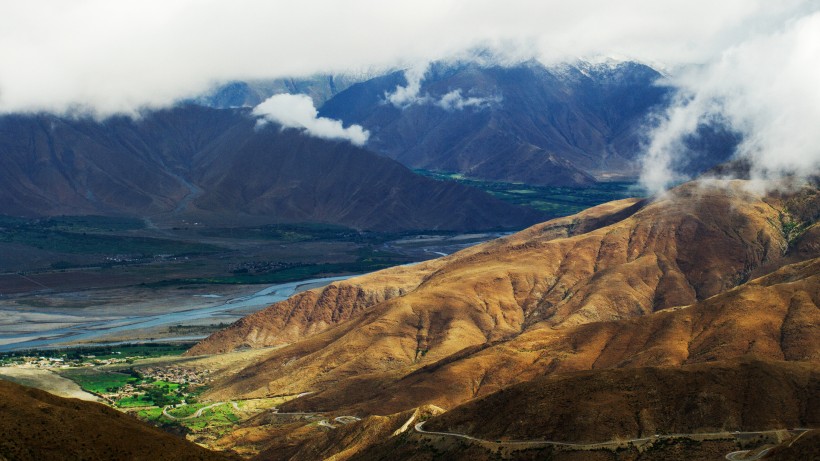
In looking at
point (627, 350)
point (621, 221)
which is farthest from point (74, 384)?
point (621, 221)

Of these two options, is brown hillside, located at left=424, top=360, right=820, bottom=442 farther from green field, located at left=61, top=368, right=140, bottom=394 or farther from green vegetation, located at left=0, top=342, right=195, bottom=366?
green vegetation, located at left=0, top=342, right=195, bottom=366

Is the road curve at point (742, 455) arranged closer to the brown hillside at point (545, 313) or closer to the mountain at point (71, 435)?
the brown hillside at point (545, 313)

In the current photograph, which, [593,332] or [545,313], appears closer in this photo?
[593,332]

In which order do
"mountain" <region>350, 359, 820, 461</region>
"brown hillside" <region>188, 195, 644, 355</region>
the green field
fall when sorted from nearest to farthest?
1. "mountain" <region>350, 359, 820, 461</region>
2. the green field
3. "brown hillside" <region>188, 195, 644, 355</region>

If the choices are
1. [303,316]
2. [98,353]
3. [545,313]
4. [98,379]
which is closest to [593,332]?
[545,313]

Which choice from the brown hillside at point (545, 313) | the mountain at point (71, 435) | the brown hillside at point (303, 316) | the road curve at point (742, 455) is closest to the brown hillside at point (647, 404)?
the road curve at point (742, 455)

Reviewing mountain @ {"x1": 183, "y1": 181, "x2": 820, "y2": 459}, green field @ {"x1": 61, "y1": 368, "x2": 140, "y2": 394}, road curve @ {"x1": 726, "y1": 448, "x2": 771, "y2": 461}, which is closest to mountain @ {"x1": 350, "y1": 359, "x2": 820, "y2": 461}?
mountain @ {"x1": 183, "y1": 181, "x2": 820, "y2": 459}

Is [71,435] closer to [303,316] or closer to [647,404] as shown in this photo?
[647,404]
